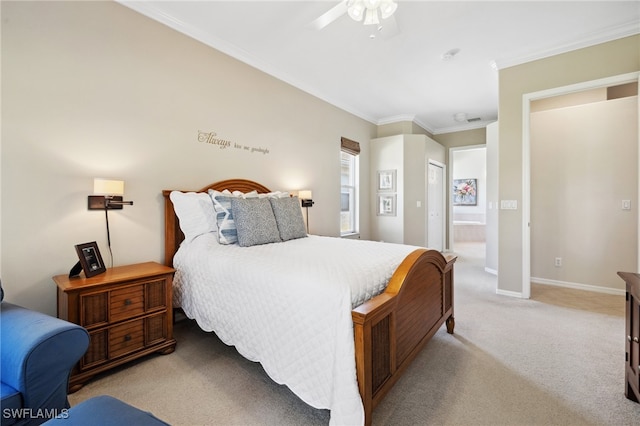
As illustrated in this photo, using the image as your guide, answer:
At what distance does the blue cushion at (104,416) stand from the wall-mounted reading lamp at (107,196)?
1650 millimetres

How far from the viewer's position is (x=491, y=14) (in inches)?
100

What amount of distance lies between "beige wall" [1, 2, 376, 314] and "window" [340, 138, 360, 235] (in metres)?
2.03

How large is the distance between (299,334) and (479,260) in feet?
17.6

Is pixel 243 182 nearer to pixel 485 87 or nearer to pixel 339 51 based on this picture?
pixel 339 51

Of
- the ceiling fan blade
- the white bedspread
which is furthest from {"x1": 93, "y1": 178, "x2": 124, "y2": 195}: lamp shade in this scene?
the ceiling fan blade

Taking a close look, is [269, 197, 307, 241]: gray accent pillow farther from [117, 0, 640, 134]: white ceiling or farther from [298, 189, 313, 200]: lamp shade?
[117, 0, 640, 134]: white ceiling

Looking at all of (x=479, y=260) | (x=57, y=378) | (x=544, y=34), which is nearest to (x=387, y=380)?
(x=57, y=378)

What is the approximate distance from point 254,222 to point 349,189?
2.99 m

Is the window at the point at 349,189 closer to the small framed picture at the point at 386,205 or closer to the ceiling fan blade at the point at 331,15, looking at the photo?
the small framed picture at the point at 386,205

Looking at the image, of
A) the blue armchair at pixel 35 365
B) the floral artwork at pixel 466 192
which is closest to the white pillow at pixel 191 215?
the blue armchair at pixel 35 365

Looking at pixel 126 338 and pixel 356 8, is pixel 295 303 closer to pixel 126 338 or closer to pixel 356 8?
pixel 126 338

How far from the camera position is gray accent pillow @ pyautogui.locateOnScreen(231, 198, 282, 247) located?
7.82ft

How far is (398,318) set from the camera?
1.56 m

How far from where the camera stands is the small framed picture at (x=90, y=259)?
1.84 metres
